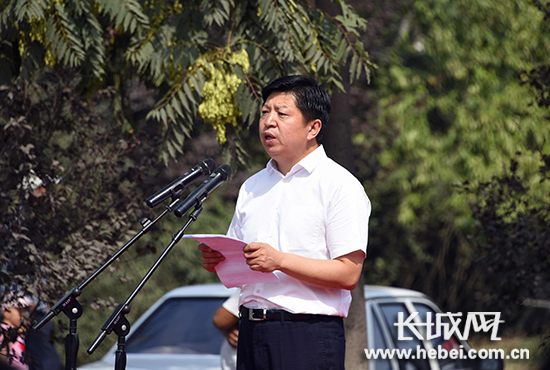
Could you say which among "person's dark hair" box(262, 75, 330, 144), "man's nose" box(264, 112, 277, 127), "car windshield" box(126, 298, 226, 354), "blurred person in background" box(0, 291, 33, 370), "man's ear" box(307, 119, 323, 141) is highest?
"person's dark hair" box(262, 75, 330, 144)

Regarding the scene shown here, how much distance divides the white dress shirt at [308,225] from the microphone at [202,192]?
0.20 m

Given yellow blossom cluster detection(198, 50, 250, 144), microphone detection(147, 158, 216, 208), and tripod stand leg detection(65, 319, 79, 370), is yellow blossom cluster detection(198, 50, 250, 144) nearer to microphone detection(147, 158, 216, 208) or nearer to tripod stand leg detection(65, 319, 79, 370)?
microphone detection(147, 158, 216, 208)

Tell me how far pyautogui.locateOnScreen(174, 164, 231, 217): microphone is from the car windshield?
253cm

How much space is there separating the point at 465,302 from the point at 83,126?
1003cm

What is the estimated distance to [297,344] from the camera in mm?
2891

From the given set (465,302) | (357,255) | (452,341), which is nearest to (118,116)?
(357,255)

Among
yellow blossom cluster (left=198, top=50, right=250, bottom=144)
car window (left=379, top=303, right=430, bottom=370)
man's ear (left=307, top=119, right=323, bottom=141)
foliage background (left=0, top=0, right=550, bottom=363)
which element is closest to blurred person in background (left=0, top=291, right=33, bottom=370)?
foliage background (left=0, top=0, right=550, bottom=363)

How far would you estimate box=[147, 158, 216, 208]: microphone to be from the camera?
297cm

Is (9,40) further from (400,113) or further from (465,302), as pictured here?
(465,302)

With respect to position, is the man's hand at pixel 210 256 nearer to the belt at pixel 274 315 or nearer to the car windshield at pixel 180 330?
the belt at pixel 274 315

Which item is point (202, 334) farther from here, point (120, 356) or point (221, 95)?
point (120, 356)

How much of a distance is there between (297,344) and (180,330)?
291cm

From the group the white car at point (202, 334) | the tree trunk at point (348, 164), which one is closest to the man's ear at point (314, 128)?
the tree trunk at point (348, 164)

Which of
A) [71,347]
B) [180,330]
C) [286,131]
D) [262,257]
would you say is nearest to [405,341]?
[180,330]
